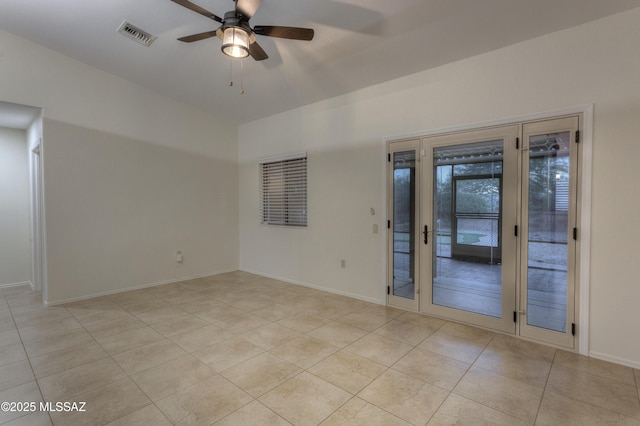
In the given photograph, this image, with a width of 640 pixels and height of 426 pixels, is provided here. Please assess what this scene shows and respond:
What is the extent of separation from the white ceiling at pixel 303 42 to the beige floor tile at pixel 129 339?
337 cm

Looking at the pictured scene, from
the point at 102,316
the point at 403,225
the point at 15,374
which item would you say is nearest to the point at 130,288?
the point at 102,316

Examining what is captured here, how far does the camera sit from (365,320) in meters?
3.64

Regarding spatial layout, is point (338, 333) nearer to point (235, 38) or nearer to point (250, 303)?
point (250, 303)

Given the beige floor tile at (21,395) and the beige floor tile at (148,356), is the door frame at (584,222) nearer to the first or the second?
the beige floor tile at (148,356)

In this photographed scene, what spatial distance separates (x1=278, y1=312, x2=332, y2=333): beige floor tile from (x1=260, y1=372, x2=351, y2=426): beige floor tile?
97 centimetres

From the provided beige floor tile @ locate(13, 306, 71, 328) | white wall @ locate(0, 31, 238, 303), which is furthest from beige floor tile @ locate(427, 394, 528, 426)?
white wall @ locate(0, 31, 238, 303)

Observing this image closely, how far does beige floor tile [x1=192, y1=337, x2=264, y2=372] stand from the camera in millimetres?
2670

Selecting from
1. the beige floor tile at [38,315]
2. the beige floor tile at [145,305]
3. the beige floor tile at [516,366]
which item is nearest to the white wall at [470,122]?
the beige floor tile at [516,366]

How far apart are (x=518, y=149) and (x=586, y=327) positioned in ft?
5.88

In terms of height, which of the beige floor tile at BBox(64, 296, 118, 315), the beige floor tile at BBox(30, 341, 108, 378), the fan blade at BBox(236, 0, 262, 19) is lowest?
the beige floor tile at BBox(30, 341, 108, 378)

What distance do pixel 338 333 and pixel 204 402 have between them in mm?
1533

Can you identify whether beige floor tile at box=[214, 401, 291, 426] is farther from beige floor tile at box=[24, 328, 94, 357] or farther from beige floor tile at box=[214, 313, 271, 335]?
beige floor tile at box=[24, 328, 94, 357]

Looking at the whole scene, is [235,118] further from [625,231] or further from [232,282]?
[625,231]

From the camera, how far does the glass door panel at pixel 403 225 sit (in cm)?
389
